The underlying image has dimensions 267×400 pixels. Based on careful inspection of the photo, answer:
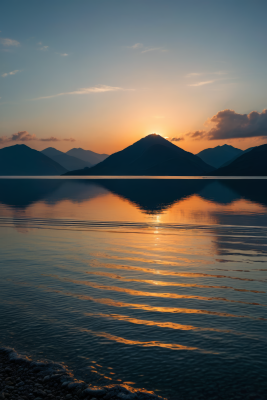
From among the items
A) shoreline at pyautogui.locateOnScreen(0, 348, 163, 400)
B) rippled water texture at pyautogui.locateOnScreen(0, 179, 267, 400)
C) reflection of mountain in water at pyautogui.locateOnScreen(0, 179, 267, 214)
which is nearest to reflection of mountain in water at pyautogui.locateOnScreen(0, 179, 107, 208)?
reflection of mountain in water at pyautogui.locateOnScreen(0, 179, 267, 214)

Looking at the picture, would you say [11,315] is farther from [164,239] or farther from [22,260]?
[164,239]

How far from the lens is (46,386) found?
8867 millimetres

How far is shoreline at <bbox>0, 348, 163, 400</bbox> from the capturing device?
8.45 m

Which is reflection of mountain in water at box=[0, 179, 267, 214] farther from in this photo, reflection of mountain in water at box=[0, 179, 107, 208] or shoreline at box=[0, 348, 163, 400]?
shoreline at box=[0, 348, 163, 400]

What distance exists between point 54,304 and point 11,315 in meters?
1.74

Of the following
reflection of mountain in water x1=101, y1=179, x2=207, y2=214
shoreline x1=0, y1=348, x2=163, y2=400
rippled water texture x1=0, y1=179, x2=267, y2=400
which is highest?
reflection of mountain in water x1=101, y1=179, x2=207, y2=214

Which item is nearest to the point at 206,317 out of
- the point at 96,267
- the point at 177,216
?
the point at 96,267

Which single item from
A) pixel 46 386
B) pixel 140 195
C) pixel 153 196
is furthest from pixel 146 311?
pixel 140 195

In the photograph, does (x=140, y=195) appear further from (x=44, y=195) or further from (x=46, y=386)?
(x=46, y=386)

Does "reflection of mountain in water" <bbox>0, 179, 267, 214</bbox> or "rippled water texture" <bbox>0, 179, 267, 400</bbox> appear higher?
"reflection of mountain in water" <bbox>0, 179, 267, 214</bbox>

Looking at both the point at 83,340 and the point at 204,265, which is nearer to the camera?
the point at 83,340

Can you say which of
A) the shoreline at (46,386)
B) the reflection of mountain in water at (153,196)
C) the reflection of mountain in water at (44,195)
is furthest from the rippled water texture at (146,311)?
the reflection of mountain in water at (44,195)

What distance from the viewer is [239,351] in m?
10.5

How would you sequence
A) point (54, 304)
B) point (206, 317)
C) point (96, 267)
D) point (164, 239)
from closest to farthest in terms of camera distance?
point (206, 317), point (54, 304), point (96, 267), point (164, 239)
